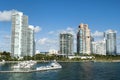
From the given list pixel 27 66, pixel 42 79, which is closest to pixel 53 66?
pixel 27 66

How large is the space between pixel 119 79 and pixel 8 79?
41.1 metres

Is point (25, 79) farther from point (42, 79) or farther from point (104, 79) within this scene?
point (104, 79)

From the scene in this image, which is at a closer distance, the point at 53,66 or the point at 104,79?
the point at 104,79

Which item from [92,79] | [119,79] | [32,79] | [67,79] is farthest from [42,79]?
[119,79]

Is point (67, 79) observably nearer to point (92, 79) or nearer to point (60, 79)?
point (60, 79)

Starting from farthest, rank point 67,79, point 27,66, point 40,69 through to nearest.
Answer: point 27,66, point 40,69, point 67,79

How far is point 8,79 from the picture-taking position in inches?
3819

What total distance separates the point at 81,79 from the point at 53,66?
59936 millimetres

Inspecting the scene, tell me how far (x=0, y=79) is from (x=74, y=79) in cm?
2744

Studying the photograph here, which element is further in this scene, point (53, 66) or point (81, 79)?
point (53, 66)

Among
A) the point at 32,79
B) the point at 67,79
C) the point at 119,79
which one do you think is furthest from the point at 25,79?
the point at 119,79

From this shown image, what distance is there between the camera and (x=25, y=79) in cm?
9712

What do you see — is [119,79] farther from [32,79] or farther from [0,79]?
[0,79]

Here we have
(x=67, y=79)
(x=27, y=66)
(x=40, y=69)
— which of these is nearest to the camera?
(x=67, y=79)
